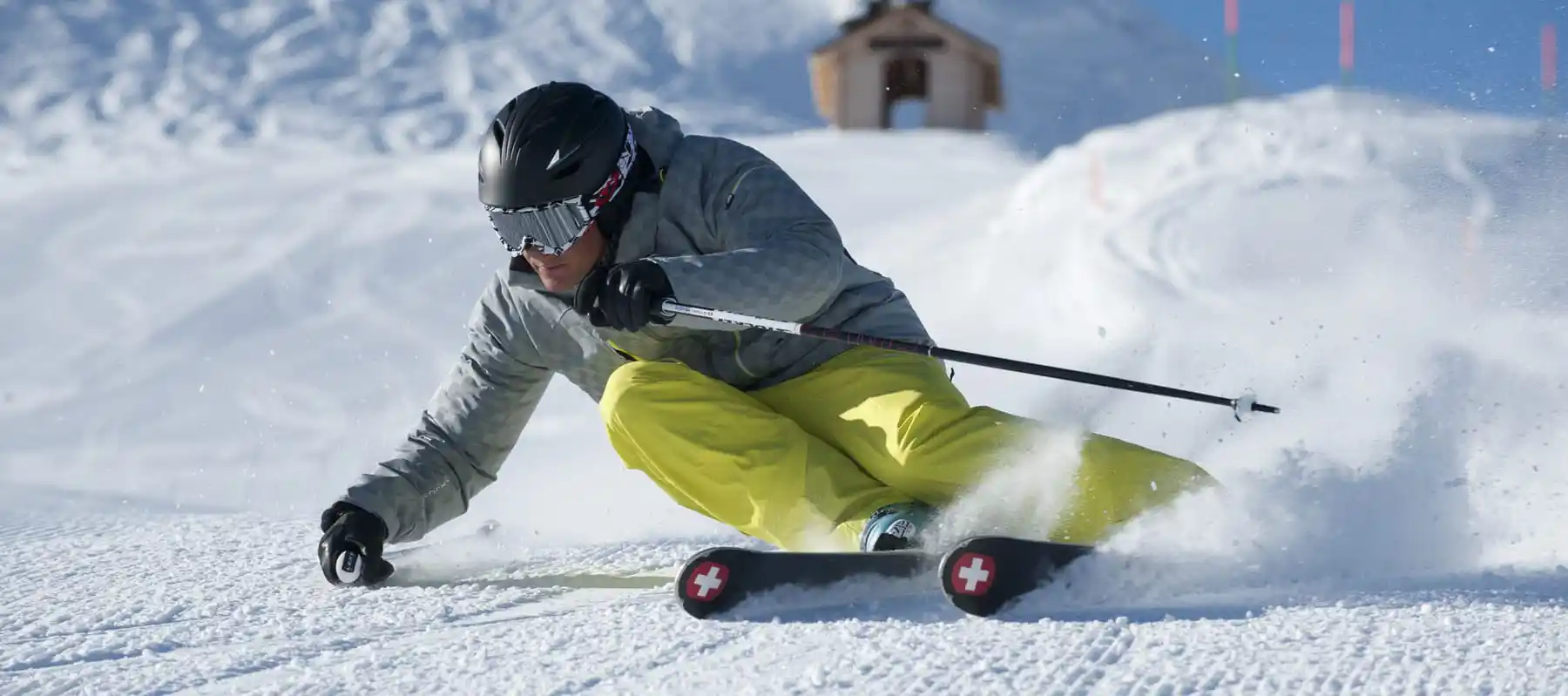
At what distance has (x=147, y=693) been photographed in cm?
216

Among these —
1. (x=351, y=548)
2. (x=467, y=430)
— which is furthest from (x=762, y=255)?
(x=351, y=548)

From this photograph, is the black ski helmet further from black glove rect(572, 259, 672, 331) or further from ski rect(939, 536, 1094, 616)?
ski rect(939, 536, 1094, 616)

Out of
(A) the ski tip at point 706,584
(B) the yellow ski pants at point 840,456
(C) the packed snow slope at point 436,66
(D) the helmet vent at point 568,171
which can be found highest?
(C) the packed snow slope at point 436,66

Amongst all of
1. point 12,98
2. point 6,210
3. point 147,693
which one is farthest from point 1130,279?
point 12,98

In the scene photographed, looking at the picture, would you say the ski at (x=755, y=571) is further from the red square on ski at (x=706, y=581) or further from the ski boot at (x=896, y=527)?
the ski boot at (x=896, y=527)

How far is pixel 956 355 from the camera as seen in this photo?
2631mm

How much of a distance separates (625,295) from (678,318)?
159 millimetres

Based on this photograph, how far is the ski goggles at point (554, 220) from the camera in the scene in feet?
9.39

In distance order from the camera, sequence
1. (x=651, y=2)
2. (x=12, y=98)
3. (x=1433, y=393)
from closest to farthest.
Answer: (x=1433, y=393), (x=12, y=98), (x=651, y=2)

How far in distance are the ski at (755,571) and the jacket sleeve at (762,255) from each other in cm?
48

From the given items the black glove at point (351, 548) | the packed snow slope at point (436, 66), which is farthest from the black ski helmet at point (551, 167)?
the packed snow slope at point (436, 66)

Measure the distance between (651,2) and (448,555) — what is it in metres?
22.7

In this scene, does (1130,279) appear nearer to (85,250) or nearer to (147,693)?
(147,693)

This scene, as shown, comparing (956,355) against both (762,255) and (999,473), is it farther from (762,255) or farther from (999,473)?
(762,255)
